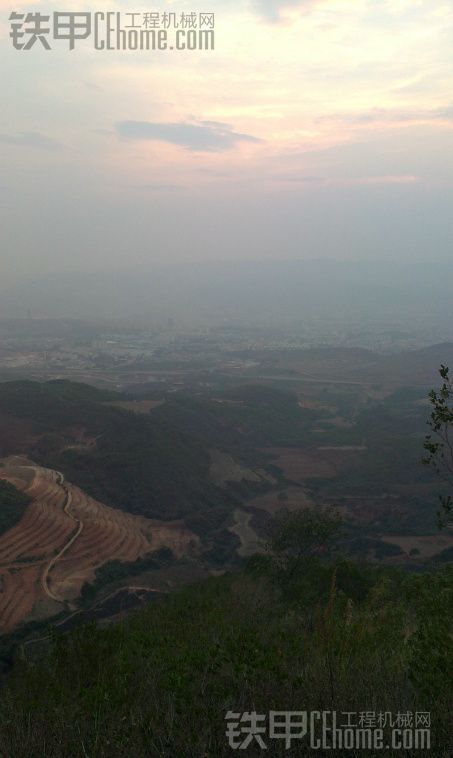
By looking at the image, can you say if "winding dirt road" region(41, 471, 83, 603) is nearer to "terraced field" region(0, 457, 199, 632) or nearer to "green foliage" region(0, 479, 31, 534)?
"terraced field" region(0, 457, 199, 632)

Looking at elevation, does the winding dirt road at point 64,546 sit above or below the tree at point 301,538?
below

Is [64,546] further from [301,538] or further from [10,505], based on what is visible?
[301,538]

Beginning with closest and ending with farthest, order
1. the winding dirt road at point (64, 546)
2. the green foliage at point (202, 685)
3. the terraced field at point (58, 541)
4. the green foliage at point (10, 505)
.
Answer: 1. the green foliage at point (202, 685)
2. the terraced field at point (58, 541)
3. the winding dirt road at point (64, 546)
4. the green foliage at point (10, 505)

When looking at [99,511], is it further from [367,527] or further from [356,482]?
[356,482]

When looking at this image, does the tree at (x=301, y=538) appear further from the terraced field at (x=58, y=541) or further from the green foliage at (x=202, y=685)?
the green foliage at (x=202, y=685)

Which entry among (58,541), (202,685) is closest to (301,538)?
(58,541)

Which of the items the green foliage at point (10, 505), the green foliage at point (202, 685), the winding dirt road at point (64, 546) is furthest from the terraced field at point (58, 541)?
the green foliage at point (202, 685)

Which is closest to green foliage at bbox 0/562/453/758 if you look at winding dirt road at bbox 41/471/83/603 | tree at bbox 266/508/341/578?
tree at bbox 266/508/341/578

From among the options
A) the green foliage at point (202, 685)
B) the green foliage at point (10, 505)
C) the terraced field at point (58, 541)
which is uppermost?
the green foliage at point (202, 685)

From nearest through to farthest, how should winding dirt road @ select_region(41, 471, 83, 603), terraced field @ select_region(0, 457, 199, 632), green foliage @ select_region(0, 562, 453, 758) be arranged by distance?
green foliage @ select_region(0, 562, 453, 758) → terraced field @ select_region(0, 457, 199, 632) → winding dirt road @ select_region(41, 471, 83, 603)
